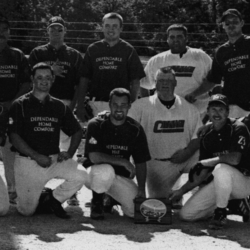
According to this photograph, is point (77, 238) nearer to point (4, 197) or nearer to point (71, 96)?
point (4, 197)

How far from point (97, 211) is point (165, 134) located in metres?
1.28

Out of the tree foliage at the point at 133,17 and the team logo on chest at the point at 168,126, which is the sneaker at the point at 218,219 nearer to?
the team logo on chest at the point at 168,126

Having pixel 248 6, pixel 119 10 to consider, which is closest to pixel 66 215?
pixel 248 6

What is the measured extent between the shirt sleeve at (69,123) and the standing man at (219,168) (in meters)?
1.27

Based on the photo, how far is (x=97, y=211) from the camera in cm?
647

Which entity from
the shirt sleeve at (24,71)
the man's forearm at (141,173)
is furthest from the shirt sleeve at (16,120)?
the man's forearm at (141,173)

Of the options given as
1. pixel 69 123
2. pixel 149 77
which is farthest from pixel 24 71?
pixel 149 77

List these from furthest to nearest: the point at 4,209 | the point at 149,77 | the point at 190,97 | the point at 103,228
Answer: the point at 149,77 → the point at 190,97 → the point at 4,209 → the point at 103,228

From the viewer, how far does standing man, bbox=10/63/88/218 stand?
21.6ft

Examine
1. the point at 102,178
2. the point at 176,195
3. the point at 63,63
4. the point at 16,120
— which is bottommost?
the point at 176,195

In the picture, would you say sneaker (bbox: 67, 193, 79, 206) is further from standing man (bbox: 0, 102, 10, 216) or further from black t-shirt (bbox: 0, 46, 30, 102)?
black t-shirt (bbox: 0, 46, 30, 102)

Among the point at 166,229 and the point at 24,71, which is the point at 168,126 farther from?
the point at 24,71

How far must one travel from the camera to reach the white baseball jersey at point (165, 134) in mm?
7238

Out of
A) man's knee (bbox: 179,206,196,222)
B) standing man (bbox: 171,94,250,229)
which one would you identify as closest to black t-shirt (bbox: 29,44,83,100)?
standing man (bbox: 171,94,250,229)
